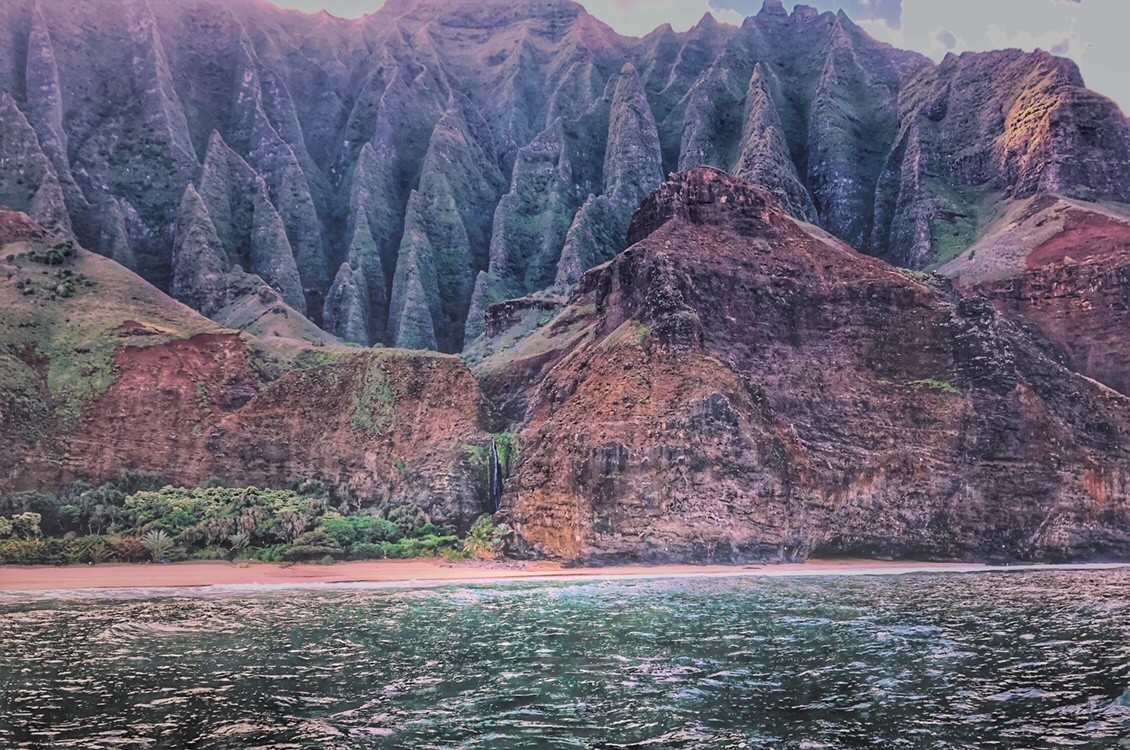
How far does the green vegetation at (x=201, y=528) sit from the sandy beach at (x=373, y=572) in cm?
108

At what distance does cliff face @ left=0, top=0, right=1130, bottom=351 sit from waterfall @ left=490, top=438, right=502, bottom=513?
39.3 meters

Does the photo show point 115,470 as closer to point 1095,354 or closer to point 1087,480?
point 1087,480

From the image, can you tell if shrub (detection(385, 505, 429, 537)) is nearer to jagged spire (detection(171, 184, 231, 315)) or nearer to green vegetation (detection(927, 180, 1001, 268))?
jagged spire (detection(171, 184, 231, 315))

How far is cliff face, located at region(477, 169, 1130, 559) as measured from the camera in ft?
137

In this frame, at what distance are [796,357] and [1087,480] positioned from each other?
16.9 metres

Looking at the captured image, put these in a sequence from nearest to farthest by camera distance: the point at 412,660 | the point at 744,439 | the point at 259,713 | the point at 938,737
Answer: the point at 938,737 < the point at 259,713 < the point at 412,660 < the point at 744,439

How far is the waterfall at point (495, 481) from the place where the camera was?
4856 centimetres

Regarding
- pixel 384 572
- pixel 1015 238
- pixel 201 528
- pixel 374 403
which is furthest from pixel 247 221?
pixel 1015 238

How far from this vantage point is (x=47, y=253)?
56.7 meters

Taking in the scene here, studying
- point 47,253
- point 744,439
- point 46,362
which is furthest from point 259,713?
point 47,253

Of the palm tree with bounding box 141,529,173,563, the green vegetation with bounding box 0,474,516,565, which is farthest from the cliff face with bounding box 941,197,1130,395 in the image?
the palm tree with bounding box 141,529,173,563

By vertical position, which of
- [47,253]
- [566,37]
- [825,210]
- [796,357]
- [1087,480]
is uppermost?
[566,37]

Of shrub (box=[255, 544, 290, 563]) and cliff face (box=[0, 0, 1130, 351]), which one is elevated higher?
cliff face (box=[0, 0, 1130, 351])

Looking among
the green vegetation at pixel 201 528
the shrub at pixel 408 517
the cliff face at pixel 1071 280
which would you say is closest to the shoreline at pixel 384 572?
the green vegetation at pixel 201 528
